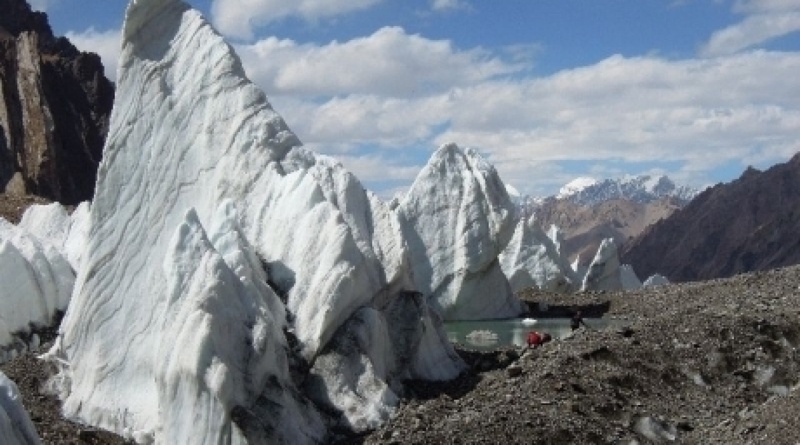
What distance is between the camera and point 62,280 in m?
34.4

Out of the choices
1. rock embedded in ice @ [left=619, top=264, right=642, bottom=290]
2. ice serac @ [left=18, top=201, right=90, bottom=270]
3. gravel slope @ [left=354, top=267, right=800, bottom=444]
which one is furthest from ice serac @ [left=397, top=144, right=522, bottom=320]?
rock embedded in ice @ [left=619, top=264, right=642, bottom=290]

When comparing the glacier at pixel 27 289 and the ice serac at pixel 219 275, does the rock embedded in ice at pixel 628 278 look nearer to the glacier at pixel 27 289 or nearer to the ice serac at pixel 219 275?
the glacier at pixel 27 289

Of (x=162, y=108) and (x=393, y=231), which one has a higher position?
(x=162, y=108)

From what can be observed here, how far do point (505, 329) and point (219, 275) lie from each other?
23.1 m

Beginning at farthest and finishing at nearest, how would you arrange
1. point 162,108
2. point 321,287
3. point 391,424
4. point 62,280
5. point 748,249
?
point 748,249 → point 62,280 → point 162,108 → point 321,287 → point 391,424

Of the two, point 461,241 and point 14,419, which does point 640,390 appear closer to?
point 14,419

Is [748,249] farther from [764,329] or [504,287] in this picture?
[764,329]

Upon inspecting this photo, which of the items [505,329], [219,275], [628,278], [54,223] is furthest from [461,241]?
[628,278]

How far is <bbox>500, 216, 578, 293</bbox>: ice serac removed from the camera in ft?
199

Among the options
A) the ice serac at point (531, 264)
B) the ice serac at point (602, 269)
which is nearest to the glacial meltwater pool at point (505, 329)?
the ice serac at point (531, 264)

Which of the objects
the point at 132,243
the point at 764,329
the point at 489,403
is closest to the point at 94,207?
the point at 132,243

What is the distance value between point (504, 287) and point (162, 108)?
24399mm

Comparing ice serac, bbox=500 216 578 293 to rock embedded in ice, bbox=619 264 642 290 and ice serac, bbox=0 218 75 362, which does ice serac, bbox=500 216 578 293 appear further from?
ice serac, bbox=0 218 75 362

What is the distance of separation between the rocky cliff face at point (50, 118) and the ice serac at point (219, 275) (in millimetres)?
76023
